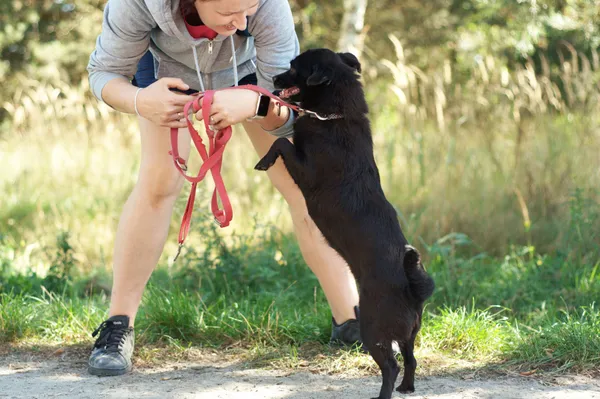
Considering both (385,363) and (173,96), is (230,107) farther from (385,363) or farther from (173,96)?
(385,363)

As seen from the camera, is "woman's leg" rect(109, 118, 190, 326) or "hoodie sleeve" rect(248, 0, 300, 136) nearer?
"hoodie sleeve" rect(248, 0, 300, 136)

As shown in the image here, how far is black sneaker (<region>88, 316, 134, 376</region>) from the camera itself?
296 centimetres

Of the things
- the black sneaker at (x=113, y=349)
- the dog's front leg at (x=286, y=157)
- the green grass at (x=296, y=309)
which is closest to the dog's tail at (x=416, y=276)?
the dog's front leg at (x=286, y=157)

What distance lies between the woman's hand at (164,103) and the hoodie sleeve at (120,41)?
0.69 ft

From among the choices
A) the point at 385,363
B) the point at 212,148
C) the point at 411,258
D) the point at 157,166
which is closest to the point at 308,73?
the point at 212,148

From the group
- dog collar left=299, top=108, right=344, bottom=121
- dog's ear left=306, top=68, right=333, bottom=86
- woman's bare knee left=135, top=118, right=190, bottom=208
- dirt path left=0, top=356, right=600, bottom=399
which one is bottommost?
dirt path left=0, top=356, right=600, bottom=399

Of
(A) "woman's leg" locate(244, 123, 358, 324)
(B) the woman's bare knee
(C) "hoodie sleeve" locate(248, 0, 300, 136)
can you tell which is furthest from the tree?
(B) the woman's bare knee

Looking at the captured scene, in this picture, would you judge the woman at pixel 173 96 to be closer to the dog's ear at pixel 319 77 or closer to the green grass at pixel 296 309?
the dog's ear at pixel 319 77

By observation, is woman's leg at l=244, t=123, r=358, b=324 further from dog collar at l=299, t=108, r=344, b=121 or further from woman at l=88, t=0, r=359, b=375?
dog collar at l=299, t=108, r=344, b=121

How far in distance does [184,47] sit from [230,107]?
38 centimetres

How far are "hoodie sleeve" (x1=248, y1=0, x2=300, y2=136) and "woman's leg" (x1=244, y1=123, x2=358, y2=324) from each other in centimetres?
26

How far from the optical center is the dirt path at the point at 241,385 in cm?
269

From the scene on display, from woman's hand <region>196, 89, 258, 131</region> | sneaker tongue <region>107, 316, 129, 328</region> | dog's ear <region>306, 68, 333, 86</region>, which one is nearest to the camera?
woman's hand <region>196, 89, 258, 131</region>

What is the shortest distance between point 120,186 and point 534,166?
3.49 metres
